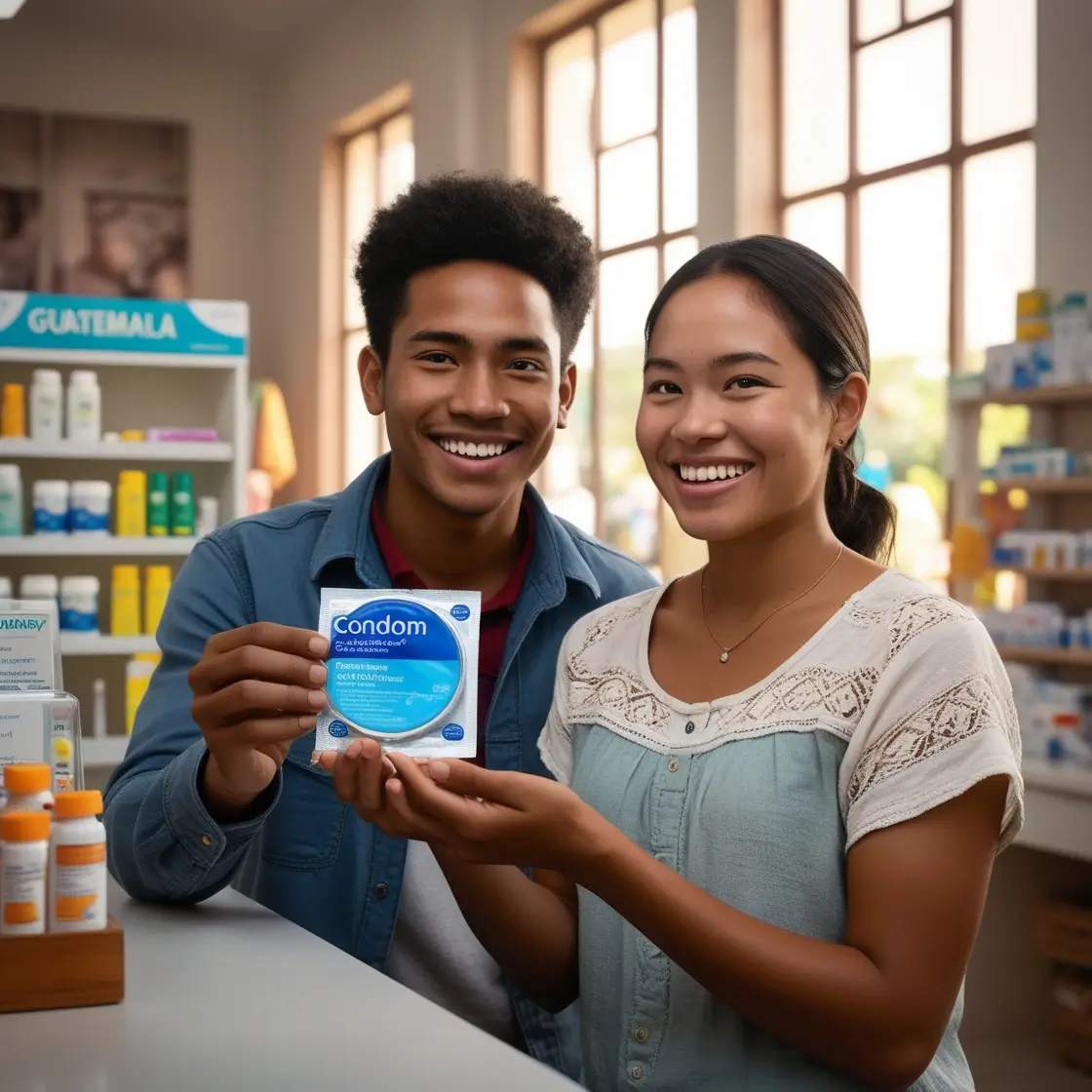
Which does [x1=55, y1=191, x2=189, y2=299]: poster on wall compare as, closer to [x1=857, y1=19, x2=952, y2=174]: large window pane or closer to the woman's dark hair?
[x1=857, y1=19, x2=952, y2=174]: large window pane

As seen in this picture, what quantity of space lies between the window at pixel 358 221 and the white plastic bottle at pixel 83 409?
3398 mm

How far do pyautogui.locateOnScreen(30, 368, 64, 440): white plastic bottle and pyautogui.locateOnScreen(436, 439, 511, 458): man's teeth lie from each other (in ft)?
10.1

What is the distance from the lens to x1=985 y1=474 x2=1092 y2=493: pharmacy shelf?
12.0ft

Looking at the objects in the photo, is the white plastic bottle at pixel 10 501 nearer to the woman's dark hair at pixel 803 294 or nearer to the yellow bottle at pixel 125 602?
the yellow bottle at pixel 125 602

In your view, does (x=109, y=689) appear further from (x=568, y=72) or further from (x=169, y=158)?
(x=169, y=158)

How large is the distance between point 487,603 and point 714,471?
603 millimetres

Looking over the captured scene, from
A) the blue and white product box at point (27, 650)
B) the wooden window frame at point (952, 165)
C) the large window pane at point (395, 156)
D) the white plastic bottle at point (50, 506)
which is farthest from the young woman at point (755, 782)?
the large window pane at point (395, 156)

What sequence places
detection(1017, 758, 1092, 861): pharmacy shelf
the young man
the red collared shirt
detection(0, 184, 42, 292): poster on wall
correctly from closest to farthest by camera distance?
the young man
the red collared shirt
detection(1017, 758, 1092, 861): pharmacy shelf
detection(0, 184, 42, 292): poster on wall

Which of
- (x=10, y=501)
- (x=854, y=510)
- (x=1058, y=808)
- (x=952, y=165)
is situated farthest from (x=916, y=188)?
(x=854, y=510)

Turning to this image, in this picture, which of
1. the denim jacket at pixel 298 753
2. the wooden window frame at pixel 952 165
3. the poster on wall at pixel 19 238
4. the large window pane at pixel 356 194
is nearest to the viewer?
the denim jacket at pixel 298 753

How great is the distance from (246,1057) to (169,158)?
873 cm

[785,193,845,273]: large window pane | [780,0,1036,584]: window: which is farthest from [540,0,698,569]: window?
[780,0,1036,584]: window

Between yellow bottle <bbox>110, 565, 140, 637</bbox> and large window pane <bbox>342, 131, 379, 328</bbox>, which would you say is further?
large window pane <bbox>342, 131, 379, 328</bbox>

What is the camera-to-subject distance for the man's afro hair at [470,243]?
78.9 inches
